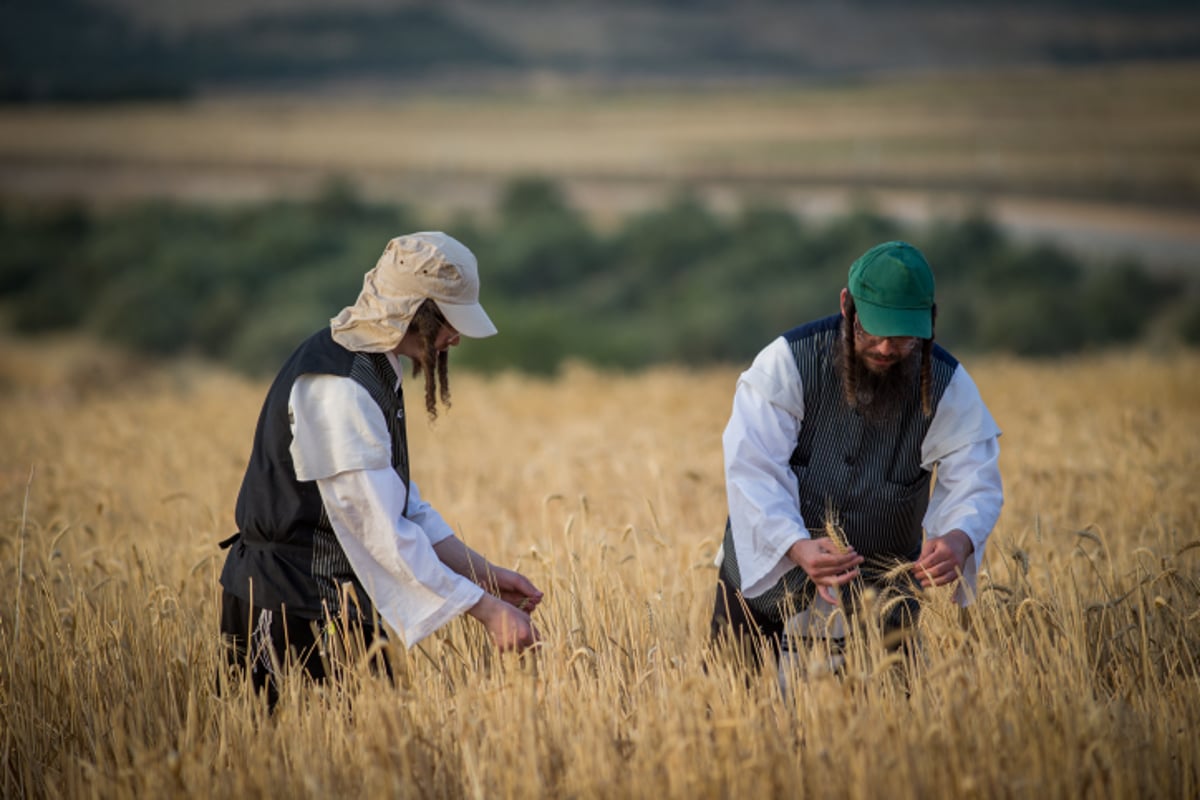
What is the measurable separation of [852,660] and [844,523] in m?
0.44

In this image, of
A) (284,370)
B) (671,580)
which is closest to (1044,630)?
(671,580)

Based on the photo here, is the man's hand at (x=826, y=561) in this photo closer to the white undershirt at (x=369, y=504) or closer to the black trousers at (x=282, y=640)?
the white undershirt at (x=369, y=504)

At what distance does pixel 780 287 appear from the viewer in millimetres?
40906

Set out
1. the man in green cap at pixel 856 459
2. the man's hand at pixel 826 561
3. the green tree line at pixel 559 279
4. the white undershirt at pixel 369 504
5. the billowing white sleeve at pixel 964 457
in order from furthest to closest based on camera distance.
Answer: the green tree line at pixel 559 279 < the billowing white sleeve at pixel 964 457 < the man in green cap at pixel 856 459 < the man's hand at pixel 826 561 < the white undershirt at pixel 369 504

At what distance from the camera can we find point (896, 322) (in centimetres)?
327

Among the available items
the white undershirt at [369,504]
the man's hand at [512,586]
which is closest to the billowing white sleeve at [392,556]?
the white undershirt at [369,504]

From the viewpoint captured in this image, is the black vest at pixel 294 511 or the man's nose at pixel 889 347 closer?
the black vest at pixel 294 511

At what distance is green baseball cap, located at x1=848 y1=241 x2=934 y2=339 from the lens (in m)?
3.26

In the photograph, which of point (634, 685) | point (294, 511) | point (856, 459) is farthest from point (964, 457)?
point (294, 511)

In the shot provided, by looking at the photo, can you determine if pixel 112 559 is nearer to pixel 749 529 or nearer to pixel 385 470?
pixel 385 470

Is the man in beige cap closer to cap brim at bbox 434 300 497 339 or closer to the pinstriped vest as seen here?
cap brim at bbox 434 300 497 339

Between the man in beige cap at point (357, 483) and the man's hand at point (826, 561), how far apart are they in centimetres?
A: 76

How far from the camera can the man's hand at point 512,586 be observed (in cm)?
353

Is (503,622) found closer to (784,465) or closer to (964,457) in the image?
(784,465)
